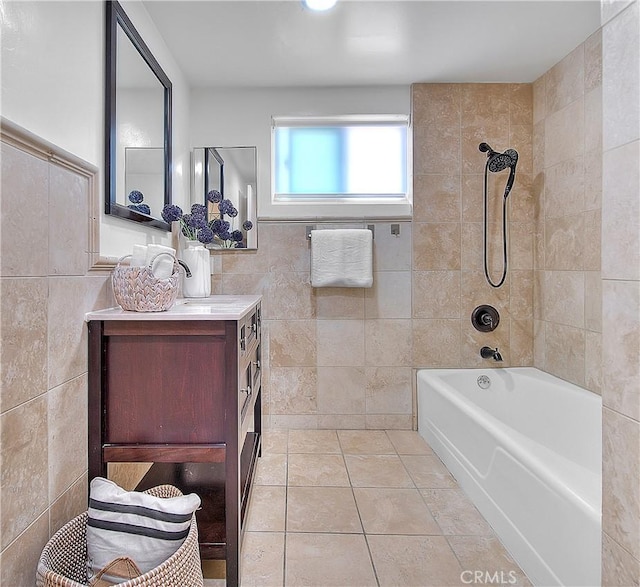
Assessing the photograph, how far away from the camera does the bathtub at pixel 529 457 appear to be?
1228 millimetres

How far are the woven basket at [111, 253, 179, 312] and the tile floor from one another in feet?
3.17

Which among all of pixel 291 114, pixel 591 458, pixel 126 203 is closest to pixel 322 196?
pixel 291 114

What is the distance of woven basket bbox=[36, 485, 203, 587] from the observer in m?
0.97

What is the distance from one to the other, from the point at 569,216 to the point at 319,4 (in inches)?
68.3

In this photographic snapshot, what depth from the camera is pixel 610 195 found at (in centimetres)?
85

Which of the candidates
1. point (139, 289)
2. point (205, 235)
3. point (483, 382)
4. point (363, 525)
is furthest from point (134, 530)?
point (483, 382)

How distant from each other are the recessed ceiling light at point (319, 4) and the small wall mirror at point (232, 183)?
991 mm

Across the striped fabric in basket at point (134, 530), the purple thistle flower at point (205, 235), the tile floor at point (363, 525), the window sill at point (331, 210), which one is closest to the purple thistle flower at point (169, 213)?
the purple thistle flower at point (205, 235)

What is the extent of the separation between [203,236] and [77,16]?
3.34 ft

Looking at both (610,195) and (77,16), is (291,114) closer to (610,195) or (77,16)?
(77,16)

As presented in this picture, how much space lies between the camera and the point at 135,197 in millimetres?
1751

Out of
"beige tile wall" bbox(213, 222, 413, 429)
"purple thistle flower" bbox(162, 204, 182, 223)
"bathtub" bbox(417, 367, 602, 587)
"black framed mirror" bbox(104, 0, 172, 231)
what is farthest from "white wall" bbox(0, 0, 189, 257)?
"bathtub" bbox(417, 367, 602, 587)

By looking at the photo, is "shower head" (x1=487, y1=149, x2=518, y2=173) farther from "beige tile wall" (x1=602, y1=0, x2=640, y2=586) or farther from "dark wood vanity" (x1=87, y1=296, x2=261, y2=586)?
"dark wood vanity" (x1=87, y1=296, x2=261, y2=586)

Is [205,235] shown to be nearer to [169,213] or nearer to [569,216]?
[169,213]
